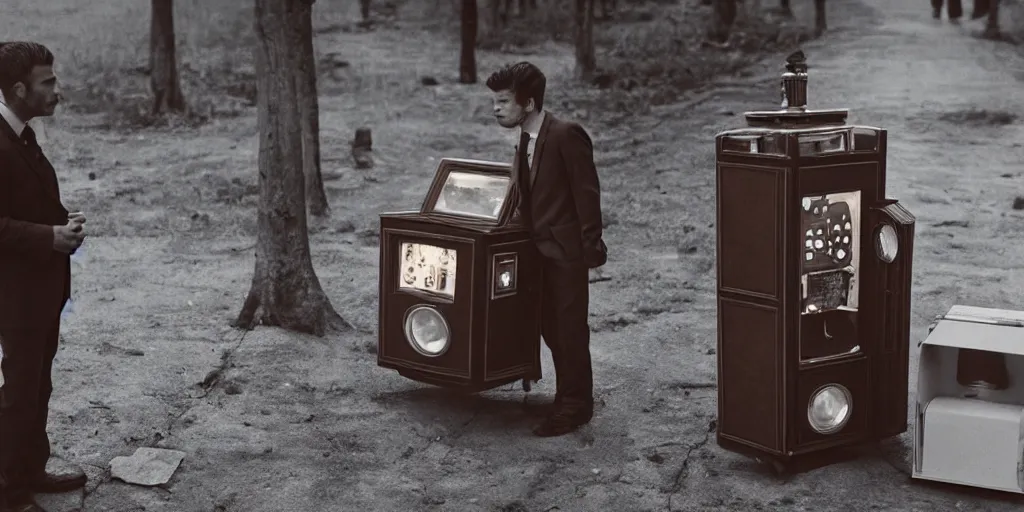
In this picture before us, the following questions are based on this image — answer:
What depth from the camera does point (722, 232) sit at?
6082 mm

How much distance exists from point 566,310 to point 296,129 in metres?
3.04

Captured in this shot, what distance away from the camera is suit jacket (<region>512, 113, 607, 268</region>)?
6.46 metres

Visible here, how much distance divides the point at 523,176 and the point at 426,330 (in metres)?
1.04

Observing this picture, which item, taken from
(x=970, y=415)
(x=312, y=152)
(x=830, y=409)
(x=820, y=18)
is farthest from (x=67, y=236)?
(x=820, y=18)

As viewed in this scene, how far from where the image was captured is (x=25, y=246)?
16.9 ft

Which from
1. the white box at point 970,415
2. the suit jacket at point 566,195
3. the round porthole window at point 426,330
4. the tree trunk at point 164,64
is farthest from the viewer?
the tree trunk at point 164,64

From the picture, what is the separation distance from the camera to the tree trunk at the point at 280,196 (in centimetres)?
871

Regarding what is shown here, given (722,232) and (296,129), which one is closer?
(722,232)

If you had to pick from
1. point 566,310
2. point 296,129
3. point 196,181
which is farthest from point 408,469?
point 196,181

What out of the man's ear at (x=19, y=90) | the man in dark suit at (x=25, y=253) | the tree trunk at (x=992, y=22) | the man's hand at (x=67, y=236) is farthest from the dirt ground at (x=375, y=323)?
the tree trunk at (x=992, y=22)

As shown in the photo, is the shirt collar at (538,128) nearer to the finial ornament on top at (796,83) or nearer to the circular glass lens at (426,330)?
the circular glass lens at (426,330)

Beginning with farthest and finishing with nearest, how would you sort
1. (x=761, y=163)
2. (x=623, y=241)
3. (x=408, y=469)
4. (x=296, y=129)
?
1. (x=623, y=241)
2. (x=296, y=129)
3. (x=408, y=469)
4. (x=761, y=163)

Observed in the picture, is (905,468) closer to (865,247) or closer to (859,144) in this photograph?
(865,247)

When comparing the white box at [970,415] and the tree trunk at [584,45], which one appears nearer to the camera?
the white box at [970,415]
